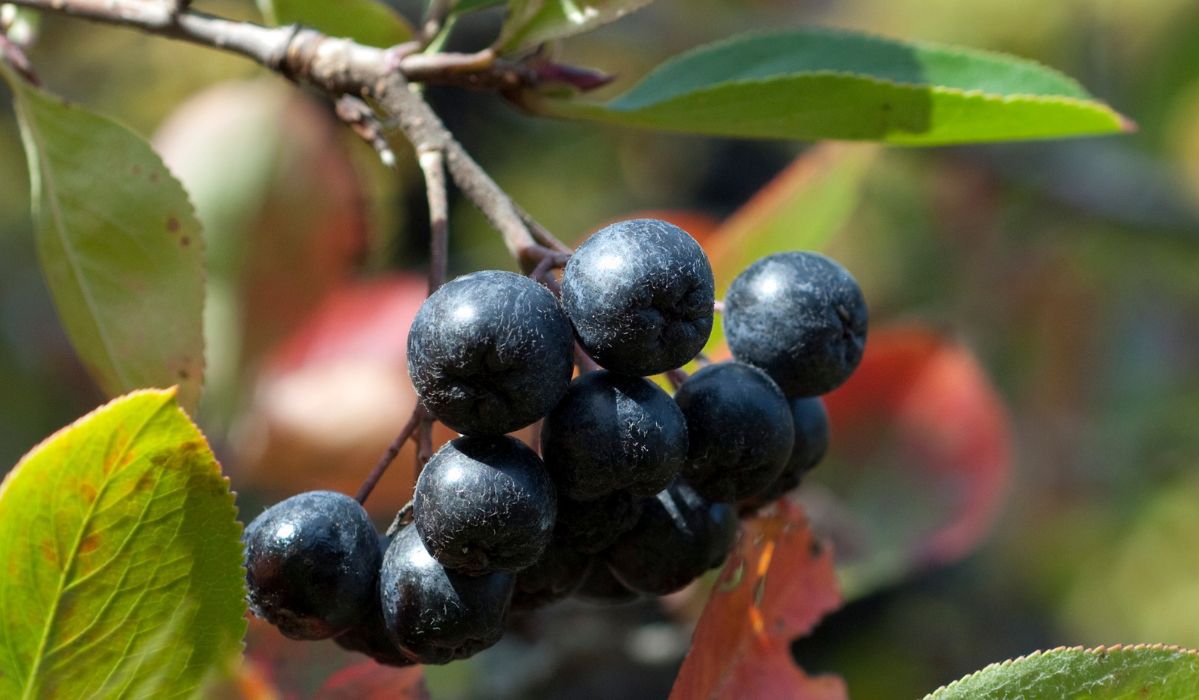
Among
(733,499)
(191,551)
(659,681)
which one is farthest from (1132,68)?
(191,551)

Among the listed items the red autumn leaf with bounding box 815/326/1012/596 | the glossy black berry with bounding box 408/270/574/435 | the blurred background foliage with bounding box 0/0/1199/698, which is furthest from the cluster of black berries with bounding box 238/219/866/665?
the red autumn leaf with bounding box 815/326/1012/596

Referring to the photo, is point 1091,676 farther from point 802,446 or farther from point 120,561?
point 120,561

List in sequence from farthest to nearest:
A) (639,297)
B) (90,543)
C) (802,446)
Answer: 1. (802,446)
2. (639,297)
3. (90,543)

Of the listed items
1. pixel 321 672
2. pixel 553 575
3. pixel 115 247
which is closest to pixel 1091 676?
pixel 553 575

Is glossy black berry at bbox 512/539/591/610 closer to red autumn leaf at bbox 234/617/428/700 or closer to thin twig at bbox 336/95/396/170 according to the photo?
red autumn leaf at bbox 234/617/428/700

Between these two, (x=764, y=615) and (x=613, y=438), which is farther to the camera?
(x=764, y=615)

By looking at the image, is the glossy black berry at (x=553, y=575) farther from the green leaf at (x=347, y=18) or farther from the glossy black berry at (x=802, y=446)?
the green leaf at (x=347, y=18)

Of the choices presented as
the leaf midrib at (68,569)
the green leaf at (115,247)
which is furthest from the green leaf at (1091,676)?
the green leaf at (115,247)
